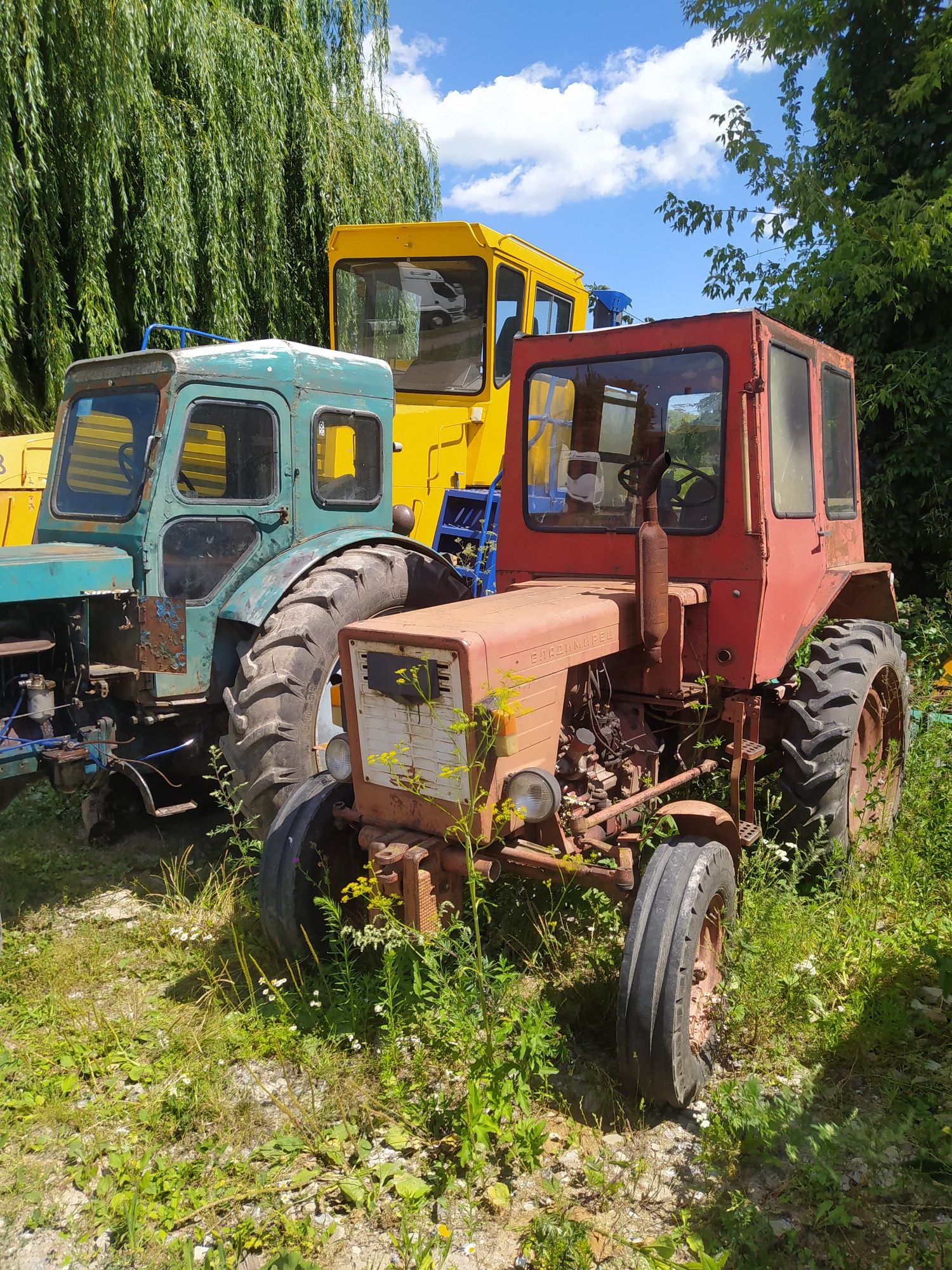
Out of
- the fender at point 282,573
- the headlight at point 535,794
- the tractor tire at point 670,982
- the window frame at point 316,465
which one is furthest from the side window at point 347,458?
the tractor tire at point 670,982

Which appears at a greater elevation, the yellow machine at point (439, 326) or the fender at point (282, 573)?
the yellow machine at point (439, 326)

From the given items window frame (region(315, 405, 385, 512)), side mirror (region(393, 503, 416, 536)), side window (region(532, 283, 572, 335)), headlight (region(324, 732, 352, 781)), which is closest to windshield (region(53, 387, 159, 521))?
window frame (region(315, 405, 385, 512))

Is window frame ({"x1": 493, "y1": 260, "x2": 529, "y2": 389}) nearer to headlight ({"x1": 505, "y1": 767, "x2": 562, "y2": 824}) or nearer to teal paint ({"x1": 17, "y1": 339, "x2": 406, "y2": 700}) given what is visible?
teal paint ({"x1": 17, "y1": 339, "x2": 406, "y2": 700})

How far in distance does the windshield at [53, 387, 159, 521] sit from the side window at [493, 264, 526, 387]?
3.07 m

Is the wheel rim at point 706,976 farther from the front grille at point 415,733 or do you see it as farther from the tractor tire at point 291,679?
the tractor tire at point 291,679

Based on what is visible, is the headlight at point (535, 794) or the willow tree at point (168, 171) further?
the willow tree at point (168, 171)

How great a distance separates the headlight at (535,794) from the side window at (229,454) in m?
2.28

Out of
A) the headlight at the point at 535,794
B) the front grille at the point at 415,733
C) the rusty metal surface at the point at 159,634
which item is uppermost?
the rusty metal surface at the point at 159,634

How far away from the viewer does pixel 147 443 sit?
421 cm

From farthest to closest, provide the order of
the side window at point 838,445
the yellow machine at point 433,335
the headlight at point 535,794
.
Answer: the yellow machine at point 433,335 < the side window at point 838,445 < the headlight at point 535,794

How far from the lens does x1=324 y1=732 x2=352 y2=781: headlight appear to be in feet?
10.2

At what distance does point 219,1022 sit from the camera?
3.24 m

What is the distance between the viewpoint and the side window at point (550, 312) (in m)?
7.23

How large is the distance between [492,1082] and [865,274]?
24.7ft
